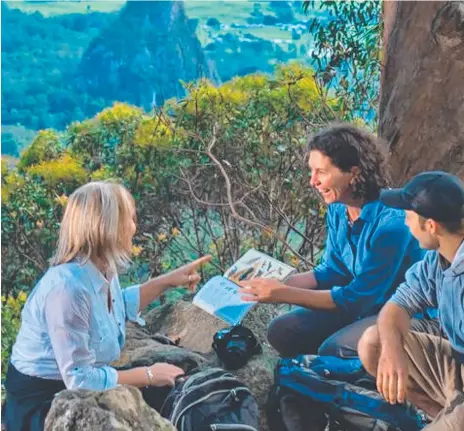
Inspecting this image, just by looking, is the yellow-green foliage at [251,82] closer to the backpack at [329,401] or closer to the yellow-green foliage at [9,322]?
the yellow-green foliage at [9,322]

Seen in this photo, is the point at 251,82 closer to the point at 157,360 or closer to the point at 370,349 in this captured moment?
the point at 157,360

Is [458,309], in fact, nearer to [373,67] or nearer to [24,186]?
[373,67]

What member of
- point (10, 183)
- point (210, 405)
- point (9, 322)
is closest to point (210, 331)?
point (210, 405)

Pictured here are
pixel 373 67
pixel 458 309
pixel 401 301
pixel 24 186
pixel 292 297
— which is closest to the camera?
pixel 458 309

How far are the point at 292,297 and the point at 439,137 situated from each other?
3.12 feet

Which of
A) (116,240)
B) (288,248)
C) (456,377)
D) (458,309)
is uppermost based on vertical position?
(116,240)

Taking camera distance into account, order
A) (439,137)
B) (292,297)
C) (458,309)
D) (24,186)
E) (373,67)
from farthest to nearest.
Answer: (24,186)
(373,67)
(439,137)
(292,297)
(458,309)

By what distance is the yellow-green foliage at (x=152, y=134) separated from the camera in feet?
13.5

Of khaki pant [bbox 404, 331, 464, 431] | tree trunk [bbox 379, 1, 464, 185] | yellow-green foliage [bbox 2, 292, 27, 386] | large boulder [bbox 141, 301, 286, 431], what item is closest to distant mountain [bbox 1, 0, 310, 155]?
tree trunk [bbox 379, 1, 464, 185]

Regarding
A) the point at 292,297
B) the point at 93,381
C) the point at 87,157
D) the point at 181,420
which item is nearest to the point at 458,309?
the point at 292,297

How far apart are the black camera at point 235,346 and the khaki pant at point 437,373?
636 millimetres

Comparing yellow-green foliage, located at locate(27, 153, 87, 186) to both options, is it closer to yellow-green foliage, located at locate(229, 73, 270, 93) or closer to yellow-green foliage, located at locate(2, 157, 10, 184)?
yellow-green foliage, located at locate(2, 157, 10, 184)

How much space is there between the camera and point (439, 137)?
3.45 metres

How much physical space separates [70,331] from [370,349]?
2.68 ft
